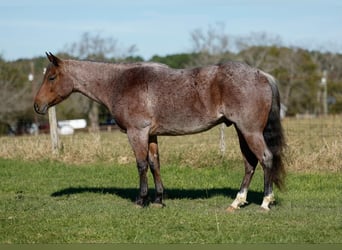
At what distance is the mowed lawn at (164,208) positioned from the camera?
659 centimetres

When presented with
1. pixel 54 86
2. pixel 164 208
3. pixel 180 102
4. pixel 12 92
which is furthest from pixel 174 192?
pixel 12 92

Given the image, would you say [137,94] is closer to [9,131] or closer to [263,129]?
[263,129]

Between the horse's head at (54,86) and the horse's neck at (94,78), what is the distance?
0.13m

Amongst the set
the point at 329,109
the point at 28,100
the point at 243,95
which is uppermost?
the point at 243,95

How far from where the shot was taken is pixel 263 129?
831 cm

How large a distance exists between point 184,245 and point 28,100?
4211cm

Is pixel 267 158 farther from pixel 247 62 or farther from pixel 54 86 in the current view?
pixel 247 62

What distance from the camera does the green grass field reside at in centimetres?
668

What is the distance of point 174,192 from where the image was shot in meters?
10.5

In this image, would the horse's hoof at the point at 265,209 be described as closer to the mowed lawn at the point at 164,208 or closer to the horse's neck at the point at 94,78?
the mowed lawn at the point at 164,208

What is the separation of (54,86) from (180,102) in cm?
229

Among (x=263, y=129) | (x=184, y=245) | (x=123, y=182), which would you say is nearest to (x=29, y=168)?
(x=123, y=182)

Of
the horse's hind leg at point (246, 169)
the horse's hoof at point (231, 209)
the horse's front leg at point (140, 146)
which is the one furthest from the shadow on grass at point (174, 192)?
the horse's hoof at point (231, 209)

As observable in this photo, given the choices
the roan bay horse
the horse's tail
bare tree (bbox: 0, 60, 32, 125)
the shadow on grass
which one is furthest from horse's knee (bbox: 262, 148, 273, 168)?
bare tree (bbox: 0, 60, 32, 125)
